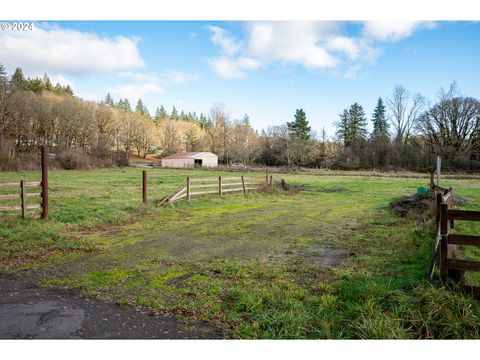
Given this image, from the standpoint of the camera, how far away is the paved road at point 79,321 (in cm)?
400

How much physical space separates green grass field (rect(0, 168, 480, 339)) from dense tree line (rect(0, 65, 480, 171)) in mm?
36564

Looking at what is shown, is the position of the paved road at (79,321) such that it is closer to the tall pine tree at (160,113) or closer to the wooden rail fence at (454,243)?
the wooden rail fence at (454,243)

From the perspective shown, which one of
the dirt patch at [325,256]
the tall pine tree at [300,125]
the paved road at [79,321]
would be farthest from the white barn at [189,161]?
the paved road at [79,321]

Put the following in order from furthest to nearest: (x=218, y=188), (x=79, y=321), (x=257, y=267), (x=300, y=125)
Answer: (x=300, y=125), (x=218, y=188), (x=257, y=267), (x=79, y=321)

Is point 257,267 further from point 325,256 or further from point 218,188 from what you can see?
point 218,188

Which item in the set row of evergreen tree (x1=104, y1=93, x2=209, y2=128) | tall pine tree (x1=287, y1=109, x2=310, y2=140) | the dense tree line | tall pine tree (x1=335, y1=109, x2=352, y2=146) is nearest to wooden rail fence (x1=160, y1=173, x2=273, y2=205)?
the dense tree line

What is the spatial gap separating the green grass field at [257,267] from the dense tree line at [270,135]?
3656cm

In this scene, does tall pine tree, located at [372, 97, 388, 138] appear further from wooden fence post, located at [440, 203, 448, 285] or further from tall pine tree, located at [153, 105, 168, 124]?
tall pine tree, located at [153, 105, 168, 124]

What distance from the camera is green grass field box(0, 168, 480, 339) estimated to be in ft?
14.0

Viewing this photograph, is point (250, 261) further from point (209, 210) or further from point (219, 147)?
point (219, 147)

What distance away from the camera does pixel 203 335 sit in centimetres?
405

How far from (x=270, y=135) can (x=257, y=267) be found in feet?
227

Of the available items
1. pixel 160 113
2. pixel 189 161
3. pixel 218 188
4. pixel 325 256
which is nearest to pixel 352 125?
pixel 189 161

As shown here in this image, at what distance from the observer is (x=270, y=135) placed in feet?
245
